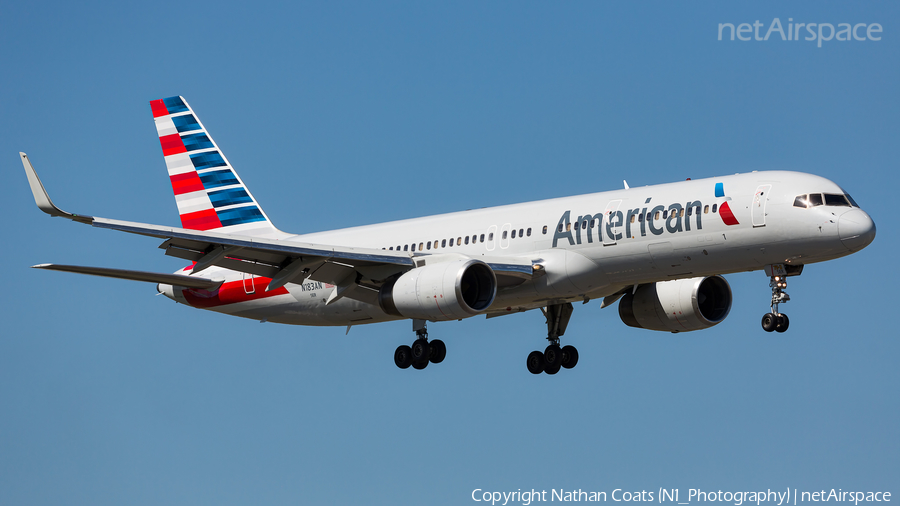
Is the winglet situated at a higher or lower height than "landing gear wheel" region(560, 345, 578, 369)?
lower

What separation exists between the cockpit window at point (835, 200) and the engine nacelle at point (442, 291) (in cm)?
1019

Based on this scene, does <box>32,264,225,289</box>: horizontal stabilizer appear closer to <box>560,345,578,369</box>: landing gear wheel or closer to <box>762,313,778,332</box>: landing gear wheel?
<box>560,345,578,369</box>: landing gear wheel

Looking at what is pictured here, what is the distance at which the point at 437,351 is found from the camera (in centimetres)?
3947

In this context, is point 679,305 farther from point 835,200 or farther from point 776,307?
point 835,200

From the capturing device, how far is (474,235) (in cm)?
3891

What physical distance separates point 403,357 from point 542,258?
6.43 metres

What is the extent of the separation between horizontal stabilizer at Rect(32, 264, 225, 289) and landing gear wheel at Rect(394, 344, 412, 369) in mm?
7802

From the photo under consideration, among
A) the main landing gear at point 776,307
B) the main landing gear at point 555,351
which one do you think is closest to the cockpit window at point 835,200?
the main landing gear at point 776,307

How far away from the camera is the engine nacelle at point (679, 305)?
4009 cm

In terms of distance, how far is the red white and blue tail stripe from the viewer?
152 feet

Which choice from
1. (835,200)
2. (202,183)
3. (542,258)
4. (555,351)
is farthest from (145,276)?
(835,200)

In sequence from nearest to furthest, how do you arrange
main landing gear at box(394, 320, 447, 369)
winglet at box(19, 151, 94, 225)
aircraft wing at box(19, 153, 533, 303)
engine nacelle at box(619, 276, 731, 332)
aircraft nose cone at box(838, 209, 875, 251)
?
winglet at box(19, 151, 94, 225) < aircraft nose cone at box(838, 209, 875, 251) < aircraft wing at box(19, 153, 533, 303) < main landing gear at box(394, 320, 447, 369) < engine nacelle at box(619, 276, 731, 332)

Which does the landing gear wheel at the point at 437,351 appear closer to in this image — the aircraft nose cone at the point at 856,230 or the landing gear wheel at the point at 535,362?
the landing gear wheel at the point at 535,362

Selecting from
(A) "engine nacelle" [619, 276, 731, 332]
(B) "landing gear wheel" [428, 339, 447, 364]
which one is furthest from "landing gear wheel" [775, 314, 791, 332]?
(B) "landing gear wheel" [428, 339, 447, 364]
